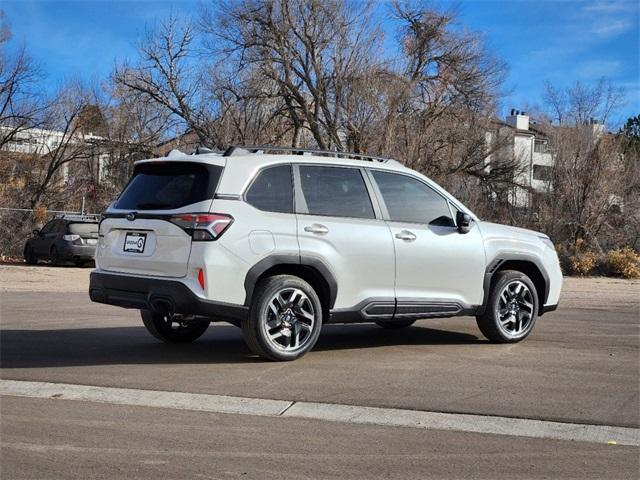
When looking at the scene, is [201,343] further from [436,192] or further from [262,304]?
[436,192]

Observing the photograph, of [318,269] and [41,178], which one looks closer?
[318,269]

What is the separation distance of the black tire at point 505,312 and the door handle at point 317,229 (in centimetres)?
234

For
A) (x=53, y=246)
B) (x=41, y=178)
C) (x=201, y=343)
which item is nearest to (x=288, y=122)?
(x=41, y=178)

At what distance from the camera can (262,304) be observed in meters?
7.03

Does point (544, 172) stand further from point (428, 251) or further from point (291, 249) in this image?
point (291, 249)

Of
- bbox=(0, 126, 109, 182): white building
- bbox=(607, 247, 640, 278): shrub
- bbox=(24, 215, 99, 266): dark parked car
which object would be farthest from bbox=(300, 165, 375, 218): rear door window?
bbox=(0, 126, 109, 182): white building

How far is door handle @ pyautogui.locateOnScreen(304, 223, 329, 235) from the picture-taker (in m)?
7.32

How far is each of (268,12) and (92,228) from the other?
41.8ft

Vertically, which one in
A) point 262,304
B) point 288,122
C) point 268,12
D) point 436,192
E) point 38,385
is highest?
point 268,12

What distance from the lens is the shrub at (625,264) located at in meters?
21.6

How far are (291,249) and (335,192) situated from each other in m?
0.92

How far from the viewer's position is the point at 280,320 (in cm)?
723

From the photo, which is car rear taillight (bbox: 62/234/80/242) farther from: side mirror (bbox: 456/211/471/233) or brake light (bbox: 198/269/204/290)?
brake light (bbox: 198/269/204/290)

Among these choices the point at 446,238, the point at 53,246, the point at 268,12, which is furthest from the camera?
the point at 268,12
